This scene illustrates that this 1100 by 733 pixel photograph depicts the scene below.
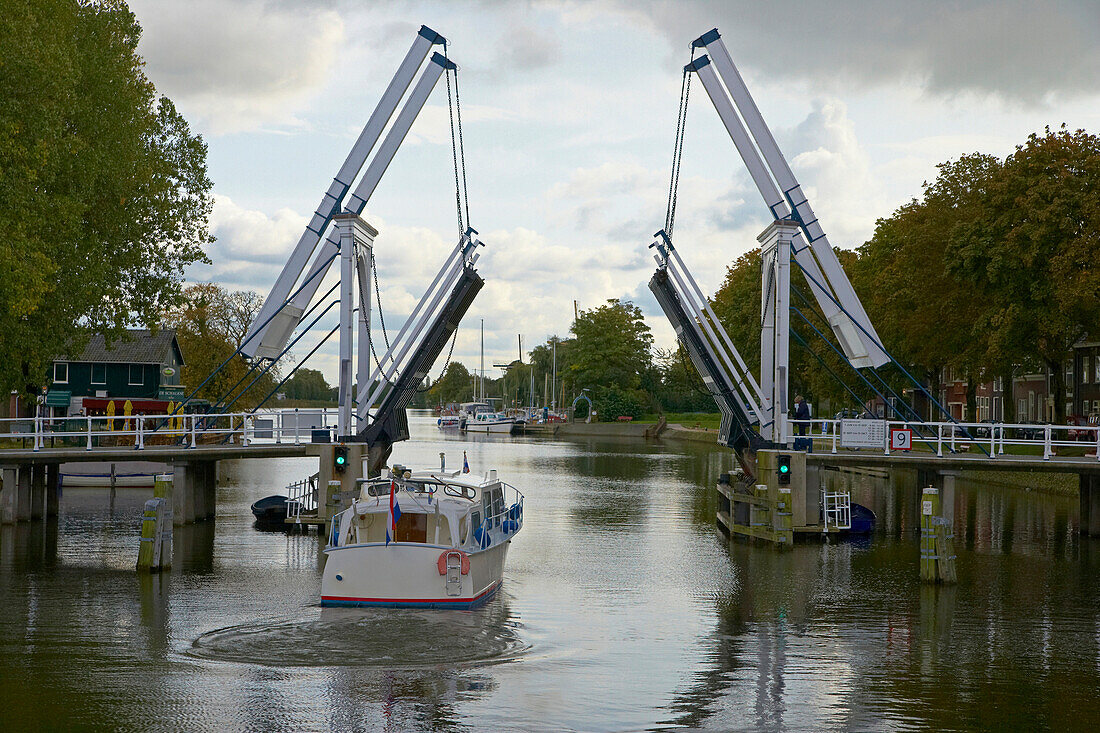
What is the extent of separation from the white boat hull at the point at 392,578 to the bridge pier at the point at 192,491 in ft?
45.0

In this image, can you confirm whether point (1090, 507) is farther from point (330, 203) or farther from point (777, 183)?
point (330, 203)

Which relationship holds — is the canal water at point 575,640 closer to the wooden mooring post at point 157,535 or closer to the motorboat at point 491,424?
the wooden mooring post at point 157,535

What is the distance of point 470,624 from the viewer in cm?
1964

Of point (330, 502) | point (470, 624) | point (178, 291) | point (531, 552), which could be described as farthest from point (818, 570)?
point (178, 291)

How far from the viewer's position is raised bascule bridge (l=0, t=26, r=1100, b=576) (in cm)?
3064

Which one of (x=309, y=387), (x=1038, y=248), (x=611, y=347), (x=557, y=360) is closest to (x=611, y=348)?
(x=611, y=347)

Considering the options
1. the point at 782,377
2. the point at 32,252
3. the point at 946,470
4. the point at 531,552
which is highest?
the point at 32,252

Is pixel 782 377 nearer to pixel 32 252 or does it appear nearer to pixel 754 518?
pixel 754 518

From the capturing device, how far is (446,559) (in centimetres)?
2038

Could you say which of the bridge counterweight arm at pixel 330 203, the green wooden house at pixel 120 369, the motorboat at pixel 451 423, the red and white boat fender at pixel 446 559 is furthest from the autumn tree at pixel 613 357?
the red and white boat fender at pixel 446 559

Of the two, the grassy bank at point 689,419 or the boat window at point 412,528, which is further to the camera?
the grassy bank at point 689,419

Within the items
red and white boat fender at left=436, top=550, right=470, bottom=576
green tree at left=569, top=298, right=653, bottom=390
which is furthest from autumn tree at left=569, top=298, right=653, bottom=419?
red and white boat fender at left=436, top=550, right=470, bottom=576

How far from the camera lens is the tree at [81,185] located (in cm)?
2728

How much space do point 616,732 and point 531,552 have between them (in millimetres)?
16976
